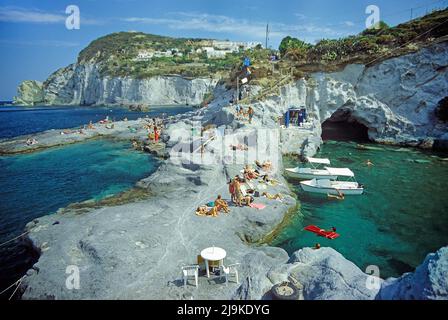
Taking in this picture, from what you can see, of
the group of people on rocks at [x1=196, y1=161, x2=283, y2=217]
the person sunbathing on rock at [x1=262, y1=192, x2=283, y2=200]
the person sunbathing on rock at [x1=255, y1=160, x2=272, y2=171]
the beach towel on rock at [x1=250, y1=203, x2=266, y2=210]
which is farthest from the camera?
the person sunbathing on rock at [x1=255, y1=160, x2=272, y2=171]

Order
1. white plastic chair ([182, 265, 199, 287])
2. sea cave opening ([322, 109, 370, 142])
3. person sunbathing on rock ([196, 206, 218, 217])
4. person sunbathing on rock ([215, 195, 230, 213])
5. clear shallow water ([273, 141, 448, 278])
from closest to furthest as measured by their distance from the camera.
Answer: white plastic chair ([182, 265, 199, 287])
clear shallow water ([273, 141, 448, 278])
person sunbathing on rock ([196, 206, 218, 217])
person sunbathing on rock ([215, 195, 230, 213])
sea cave opening ([322, 109, 370, 142])

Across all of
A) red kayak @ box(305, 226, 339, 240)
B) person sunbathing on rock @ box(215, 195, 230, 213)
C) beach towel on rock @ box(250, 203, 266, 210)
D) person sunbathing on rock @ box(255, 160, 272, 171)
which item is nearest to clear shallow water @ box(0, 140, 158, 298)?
person sunbathing on rock @ box(215, 195, 230, 213)

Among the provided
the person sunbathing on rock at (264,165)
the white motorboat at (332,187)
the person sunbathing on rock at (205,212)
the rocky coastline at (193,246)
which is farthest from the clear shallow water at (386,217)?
the person sunbathing on rock at (205,212)

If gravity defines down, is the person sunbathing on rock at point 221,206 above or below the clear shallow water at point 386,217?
above

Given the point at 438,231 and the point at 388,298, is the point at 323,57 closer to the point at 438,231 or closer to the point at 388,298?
the point at 438,231

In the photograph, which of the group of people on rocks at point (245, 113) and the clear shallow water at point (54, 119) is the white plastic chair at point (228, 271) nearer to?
the group of people on rocks at point (245, 113)

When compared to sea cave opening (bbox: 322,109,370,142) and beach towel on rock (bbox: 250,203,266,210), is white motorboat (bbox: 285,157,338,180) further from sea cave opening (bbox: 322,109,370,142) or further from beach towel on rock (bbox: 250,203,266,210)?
sea cave opening (bbox: 322,109,370,142)

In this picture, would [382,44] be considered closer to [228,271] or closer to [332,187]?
[332,187]
